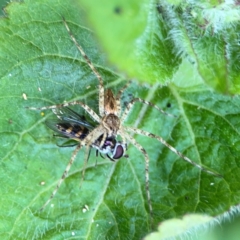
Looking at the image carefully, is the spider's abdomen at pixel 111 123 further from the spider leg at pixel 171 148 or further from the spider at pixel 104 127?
the spider leg at pixel 171 148

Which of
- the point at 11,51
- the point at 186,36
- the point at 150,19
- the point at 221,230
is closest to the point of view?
the point at 150,19

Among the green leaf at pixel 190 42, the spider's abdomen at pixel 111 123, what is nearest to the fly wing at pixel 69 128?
the spider's abdomen at pixel 111 123

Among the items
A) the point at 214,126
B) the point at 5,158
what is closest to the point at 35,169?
the point at 5,158

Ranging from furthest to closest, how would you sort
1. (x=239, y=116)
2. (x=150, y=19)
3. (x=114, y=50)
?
1. (x=239, y=116)
2. (x=150, y=19)
3. (x=114, y=50)

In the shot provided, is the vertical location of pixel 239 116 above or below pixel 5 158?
above

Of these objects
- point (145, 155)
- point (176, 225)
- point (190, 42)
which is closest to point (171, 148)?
point (145, 155)

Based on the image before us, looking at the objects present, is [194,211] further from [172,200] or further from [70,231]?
[70,231]

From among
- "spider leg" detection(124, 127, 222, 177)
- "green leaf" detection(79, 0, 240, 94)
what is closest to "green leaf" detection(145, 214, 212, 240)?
"spider leg" detection(124, 127, 222, 177)

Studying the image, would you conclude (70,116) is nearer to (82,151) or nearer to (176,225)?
(82,151)

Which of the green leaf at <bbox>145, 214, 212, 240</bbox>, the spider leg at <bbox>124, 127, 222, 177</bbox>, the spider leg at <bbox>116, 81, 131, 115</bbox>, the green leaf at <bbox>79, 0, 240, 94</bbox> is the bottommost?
the green leaf at <bbox>145, 214, 212, 240</bbox>

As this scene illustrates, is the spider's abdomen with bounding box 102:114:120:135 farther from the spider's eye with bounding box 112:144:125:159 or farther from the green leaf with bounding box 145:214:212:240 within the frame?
the green leaf with bounding box 145:214:212:240
